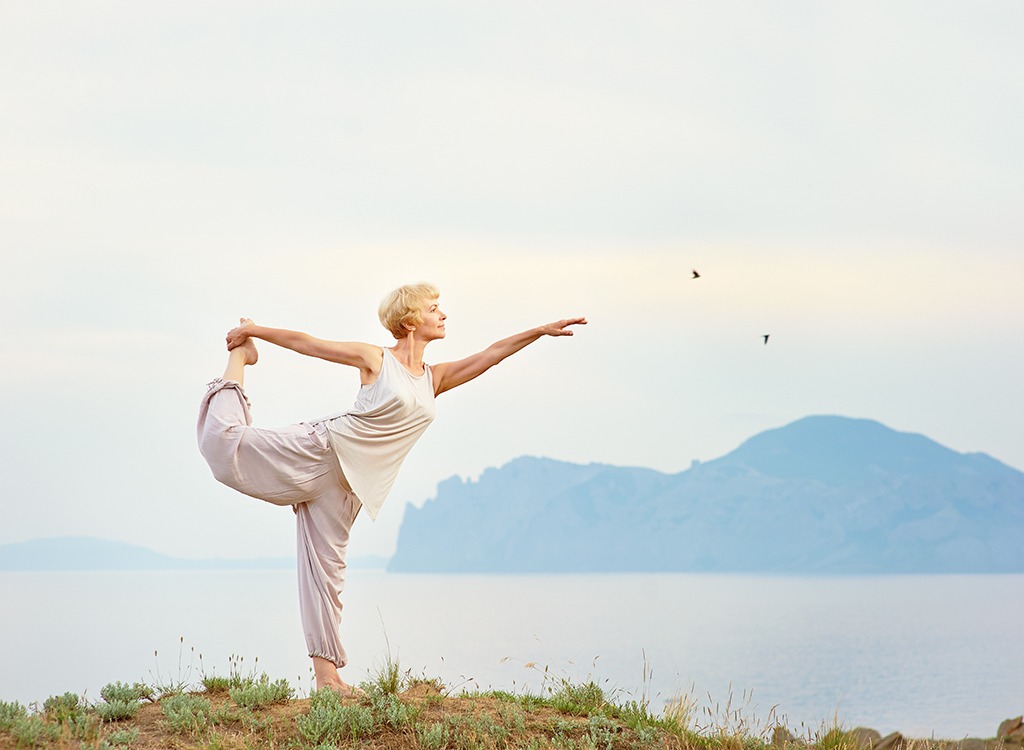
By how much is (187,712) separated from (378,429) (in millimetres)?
2518

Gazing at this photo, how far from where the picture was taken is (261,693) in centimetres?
895

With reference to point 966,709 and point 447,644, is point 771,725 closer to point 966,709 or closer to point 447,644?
point 966,709

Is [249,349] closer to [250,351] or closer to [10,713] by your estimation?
[250,351]

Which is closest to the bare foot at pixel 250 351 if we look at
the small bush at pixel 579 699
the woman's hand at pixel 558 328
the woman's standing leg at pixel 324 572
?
the woman's standing leg at pixel 324 572

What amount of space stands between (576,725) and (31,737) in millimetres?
3820

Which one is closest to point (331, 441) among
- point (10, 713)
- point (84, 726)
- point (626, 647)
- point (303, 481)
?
point (303, 481)

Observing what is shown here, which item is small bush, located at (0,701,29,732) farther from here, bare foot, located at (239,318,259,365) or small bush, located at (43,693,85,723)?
bare foot, located at (239,318,259,365)

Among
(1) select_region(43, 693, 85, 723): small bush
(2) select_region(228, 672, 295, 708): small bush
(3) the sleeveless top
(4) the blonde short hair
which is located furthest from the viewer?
(4) the blonde short hair

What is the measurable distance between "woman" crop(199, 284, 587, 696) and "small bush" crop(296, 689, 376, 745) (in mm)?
637

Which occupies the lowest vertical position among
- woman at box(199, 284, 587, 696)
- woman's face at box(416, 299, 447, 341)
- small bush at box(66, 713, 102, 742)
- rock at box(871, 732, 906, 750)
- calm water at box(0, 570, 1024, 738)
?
calm water at box(0, 570, 1024, 738)

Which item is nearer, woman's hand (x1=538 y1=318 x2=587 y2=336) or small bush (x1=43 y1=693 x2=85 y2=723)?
small bush (x1=43 y1=693 x2=85 y2=723)

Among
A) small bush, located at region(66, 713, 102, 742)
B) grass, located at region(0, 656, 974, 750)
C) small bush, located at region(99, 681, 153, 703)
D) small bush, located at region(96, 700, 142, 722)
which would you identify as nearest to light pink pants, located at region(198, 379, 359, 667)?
grass, located at region(0, 656, 974, 750)

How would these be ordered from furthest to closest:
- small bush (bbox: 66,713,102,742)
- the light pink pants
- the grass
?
the light pink pants
the grass
small bush (bbox: 66,713,102,742)

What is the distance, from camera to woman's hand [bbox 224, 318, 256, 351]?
9414 millimetres
